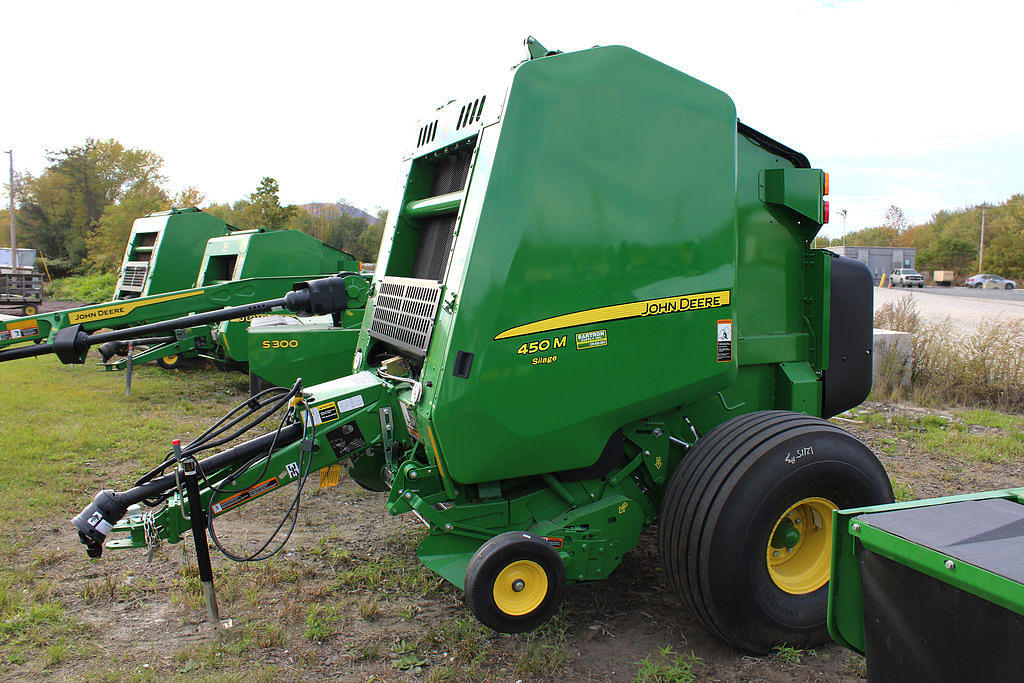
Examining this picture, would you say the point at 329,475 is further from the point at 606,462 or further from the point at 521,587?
the point at 606,462

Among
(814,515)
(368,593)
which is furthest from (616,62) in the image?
(368,593)

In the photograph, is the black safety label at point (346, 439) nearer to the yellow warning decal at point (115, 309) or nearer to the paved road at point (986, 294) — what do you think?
the yellow warning decal at point (115, 309)

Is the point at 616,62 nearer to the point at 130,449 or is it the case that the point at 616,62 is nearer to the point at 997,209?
the point at 130,449

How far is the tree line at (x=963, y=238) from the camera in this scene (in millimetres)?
49688

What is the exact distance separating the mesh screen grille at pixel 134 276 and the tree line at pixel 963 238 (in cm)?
4670

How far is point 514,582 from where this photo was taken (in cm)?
293

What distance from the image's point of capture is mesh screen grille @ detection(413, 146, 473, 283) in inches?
149

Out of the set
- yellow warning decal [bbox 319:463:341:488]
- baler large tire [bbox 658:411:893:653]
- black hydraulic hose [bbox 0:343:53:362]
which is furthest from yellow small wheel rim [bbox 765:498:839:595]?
black hydraulic hose [bbox 0:343:53:362]

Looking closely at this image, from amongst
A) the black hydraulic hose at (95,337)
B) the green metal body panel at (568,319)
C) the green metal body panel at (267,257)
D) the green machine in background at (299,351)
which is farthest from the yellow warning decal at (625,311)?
the green metal body panel at (267,257)

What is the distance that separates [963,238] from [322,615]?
65.6 metres

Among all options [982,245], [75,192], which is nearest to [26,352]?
[75,192]

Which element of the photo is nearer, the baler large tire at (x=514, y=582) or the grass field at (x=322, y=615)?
the baler large tire at (x=514, y=582)

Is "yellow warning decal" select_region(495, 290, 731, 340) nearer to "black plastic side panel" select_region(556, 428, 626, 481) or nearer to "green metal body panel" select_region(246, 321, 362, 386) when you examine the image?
"black plastic side panel" select_region(556, 428, 626, 481)

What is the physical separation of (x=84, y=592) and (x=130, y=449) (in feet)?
10.4
